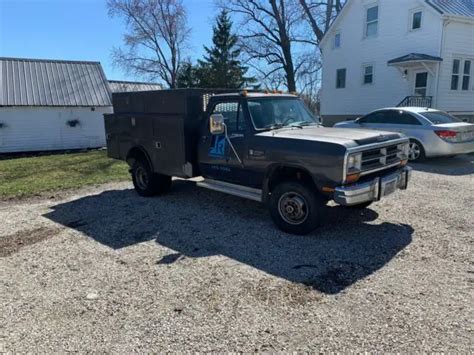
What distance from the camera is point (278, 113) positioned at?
6.21m

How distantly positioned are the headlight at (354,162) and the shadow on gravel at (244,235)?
1.02 metres

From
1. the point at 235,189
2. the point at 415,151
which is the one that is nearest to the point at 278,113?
the point at 235,189

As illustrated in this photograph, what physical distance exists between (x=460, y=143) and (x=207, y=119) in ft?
25.1

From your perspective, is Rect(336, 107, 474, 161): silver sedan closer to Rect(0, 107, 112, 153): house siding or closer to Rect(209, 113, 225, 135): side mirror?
Rect(209, 113, 225, 135): side mirror

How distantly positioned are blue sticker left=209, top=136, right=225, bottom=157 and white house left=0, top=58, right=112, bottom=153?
59.9ft

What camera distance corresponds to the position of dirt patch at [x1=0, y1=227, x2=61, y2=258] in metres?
5.37

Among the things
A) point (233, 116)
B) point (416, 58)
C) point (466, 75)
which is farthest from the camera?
point (466, 75)

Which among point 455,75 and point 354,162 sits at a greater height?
point 455,75

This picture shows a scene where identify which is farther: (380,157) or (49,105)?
(49,105)

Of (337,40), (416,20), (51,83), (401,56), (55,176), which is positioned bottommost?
(55,176)

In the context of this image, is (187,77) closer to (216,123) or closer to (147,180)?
(147,180)

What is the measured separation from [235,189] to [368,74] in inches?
725

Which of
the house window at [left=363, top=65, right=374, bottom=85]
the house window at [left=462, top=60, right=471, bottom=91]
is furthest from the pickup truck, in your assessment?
the house window at [left=363, top=65, right=374, bottom=85]

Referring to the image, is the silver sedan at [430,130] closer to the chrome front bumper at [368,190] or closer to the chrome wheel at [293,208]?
the chrome front bumper at [368,190]
